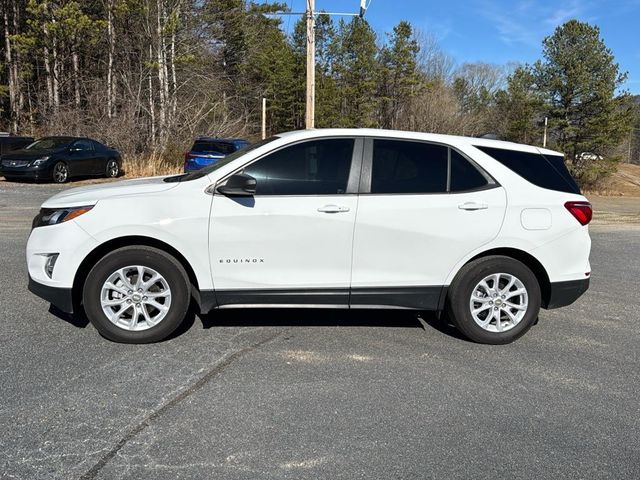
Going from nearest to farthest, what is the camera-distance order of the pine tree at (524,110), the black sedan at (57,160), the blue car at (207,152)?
the blue car at (207,152) < the black sedan at (57,160) < the pine tree at (524,110)

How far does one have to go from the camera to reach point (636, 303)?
20.0 ft

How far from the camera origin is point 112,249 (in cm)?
441

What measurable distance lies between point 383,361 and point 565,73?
92.2ft

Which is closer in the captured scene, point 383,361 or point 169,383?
point 169,383

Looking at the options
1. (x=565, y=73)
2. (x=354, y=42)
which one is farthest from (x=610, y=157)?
(x=354, y=42)

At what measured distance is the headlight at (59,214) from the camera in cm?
429

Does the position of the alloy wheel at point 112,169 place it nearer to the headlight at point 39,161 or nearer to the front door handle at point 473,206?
the headlight at point 39,161

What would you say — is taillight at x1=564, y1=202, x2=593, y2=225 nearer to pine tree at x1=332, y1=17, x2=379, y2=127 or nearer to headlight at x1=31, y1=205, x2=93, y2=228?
headlight at x1=31, y1=205, x2=93, y2=228

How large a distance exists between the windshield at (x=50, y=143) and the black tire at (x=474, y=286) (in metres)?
16.7

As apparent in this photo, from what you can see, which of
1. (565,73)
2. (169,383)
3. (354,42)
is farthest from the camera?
(354,42)

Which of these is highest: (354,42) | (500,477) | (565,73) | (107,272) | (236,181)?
(354,42)

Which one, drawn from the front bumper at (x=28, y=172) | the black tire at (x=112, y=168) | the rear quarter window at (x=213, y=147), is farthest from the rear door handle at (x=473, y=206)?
the black tire at (x=112, y=168)

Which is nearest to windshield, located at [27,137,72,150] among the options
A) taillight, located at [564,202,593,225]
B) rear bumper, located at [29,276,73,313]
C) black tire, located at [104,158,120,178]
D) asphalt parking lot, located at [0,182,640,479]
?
black tire, located at [104,158,120,178]

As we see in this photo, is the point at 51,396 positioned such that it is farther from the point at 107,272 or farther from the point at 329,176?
the point at 329,176
